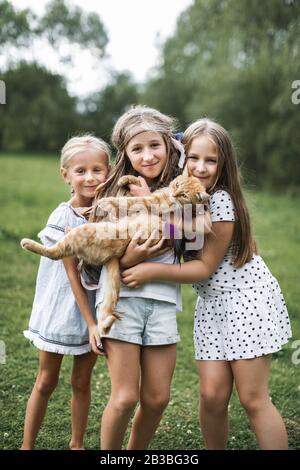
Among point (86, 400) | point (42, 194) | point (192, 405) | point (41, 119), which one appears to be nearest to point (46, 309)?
point (86, 400)

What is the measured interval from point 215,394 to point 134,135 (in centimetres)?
145

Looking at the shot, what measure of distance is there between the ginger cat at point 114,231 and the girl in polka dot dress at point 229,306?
26 cm

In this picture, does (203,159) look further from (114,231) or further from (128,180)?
(114,231)

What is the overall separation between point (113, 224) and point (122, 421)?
981 mm

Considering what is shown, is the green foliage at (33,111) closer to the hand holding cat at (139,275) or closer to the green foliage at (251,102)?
the green foliage at (251,102)

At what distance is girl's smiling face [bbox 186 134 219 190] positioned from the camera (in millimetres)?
2803

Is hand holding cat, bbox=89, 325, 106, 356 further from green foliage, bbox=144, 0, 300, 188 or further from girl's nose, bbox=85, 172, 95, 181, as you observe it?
green foliage, bbox=144, 0, 300, 188

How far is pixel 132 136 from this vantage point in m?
2.87

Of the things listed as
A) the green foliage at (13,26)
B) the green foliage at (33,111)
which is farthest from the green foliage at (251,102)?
the green foliage at (33,111)

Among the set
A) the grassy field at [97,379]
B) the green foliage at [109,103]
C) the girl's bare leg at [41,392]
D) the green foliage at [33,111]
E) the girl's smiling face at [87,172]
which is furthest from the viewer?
the green foliage at [109,103]

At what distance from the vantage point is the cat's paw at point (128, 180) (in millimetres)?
2740

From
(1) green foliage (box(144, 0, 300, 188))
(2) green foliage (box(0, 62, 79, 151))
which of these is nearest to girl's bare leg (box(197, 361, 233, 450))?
(1) green foliage (box(144, 0, 300, 188))

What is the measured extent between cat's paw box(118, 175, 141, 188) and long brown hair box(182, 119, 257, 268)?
35 cm

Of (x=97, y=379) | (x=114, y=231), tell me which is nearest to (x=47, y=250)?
(x=114, y=231)
